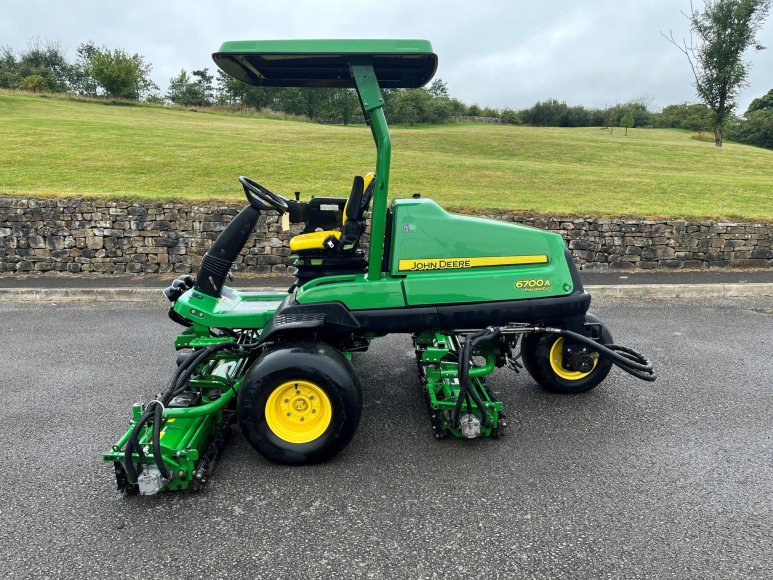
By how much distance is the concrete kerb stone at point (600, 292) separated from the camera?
6828 mm

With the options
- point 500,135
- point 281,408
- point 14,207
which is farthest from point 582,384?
point 500,135

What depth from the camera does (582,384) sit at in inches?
153

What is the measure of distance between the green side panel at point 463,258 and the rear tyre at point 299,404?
0.68 meters

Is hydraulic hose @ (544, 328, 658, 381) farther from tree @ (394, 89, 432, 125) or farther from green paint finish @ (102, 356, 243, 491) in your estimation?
tree @ (394, 89, 432, 125)

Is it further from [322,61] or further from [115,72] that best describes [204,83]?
[322,61]

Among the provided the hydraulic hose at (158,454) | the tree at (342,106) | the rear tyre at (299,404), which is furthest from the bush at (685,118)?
the hydraulic hose at (158,454)

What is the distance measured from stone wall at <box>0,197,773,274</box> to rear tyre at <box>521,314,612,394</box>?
176 inches

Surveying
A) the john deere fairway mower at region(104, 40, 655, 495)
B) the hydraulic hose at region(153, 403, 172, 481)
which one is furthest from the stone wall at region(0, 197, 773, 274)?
the hydraulic hose at region(153, 403, 172, 481)

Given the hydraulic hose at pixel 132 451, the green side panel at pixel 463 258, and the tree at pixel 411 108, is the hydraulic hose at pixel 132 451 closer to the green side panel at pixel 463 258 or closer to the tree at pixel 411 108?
the green side panel at pixel 463 258

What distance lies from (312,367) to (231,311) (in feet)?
3.71

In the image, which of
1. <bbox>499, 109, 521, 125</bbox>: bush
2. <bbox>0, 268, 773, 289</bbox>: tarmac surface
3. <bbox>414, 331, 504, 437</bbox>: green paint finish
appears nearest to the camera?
<bbox>414, 331, 504, 437</bbox>: green paint finish

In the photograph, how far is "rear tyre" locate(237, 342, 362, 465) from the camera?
2.92m

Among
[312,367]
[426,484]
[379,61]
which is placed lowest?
[426,484]

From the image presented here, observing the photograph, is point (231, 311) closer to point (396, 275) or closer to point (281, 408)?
point (281, 408)
